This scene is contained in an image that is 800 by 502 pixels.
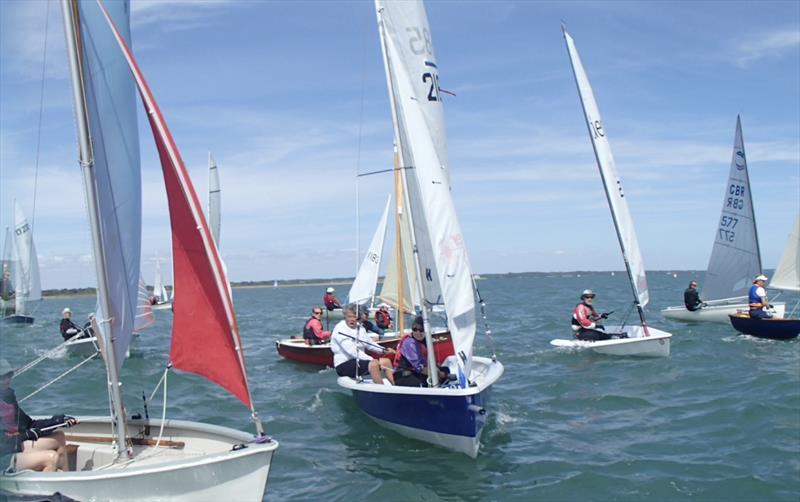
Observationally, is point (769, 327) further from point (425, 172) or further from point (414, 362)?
point (425, 172)

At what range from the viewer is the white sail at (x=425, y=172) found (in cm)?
843

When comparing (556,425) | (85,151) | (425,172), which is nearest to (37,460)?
(85,151)

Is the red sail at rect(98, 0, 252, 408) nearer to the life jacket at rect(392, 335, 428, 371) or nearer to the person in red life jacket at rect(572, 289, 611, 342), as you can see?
the life jacket at rect(392, 335, 428, 371)

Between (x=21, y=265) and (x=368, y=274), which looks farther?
(x=368, y=274)

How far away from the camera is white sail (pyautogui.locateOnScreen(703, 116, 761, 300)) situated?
22.0 m

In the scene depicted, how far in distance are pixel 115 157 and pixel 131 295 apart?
130 cm

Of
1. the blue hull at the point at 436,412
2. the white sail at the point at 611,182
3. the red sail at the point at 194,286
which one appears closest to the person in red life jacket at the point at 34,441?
the red sail at the point at 194,286

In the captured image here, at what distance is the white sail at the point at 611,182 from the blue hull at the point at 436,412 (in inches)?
349

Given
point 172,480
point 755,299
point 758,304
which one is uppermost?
point 755,299

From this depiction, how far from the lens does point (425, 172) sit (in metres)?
8.42

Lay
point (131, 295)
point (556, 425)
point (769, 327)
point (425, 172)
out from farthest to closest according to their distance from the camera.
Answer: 1. point (769, 327)
2. point (556, 425)
3. point (425, 172)
4. point (131, 295)

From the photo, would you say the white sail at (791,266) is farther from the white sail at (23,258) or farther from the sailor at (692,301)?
the white sail at (23,258)

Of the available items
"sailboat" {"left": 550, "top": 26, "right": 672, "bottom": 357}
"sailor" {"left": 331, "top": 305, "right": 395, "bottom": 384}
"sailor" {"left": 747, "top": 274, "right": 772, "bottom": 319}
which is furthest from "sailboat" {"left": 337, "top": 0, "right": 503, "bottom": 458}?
"sailor" {"left": 747, "top": 274, "right": 772, "bottom": 319}

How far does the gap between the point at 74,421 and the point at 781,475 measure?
710 cm
